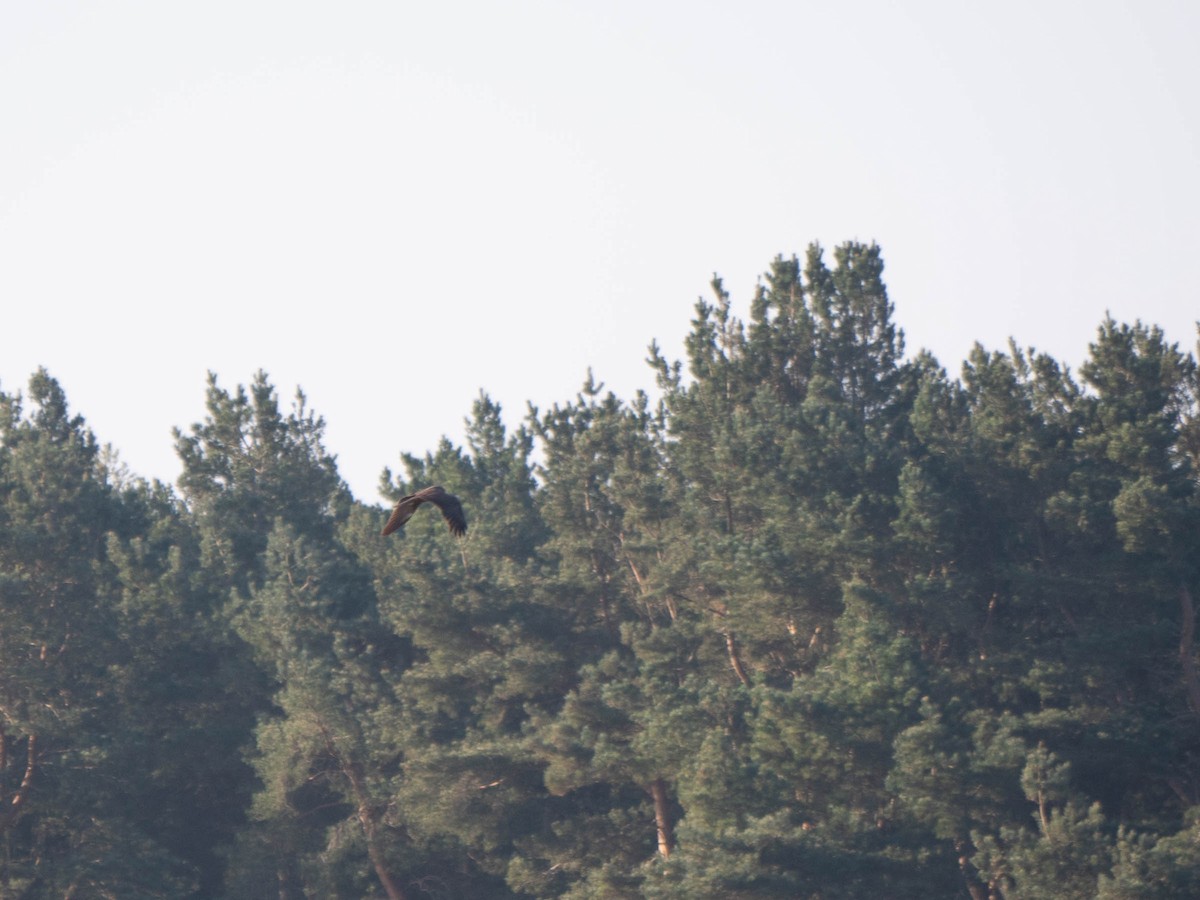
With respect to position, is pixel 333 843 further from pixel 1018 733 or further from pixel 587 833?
pixel 1018 733

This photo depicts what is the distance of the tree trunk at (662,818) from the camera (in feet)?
129

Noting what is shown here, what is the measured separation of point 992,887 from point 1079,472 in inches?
347

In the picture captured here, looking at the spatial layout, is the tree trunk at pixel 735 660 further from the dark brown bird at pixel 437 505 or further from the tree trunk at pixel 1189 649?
the dark brown bird at pixel 437 505

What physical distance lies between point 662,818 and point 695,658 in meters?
3.88

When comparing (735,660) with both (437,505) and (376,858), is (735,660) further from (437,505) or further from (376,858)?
(437,505)

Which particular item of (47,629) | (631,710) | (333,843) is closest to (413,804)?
(333,843)

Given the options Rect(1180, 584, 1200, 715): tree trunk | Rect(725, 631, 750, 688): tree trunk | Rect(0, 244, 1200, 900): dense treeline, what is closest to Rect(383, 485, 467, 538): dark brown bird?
Rect(0, 244, 1200, 900): dense treeline

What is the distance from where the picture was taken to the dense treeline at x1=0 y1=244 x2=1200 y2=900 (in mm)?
34188

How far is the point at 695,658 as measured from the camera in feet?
134

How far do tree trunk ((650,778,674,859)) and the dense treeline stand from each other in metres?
0.12

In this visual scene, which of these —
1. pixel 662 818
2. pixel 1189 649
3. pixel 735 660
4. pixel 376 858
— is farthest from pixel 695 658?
pixel 1189 649

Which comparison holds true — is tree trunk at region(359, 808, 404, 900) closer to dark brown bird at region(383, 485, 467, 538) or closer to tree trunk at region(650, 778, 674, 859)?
tree trunk at region(650, 778, 674, 859)

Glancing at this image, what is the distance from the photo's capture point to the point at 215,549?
5153 cm

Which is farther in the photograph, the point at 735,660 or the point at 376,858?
the point at 376,858
